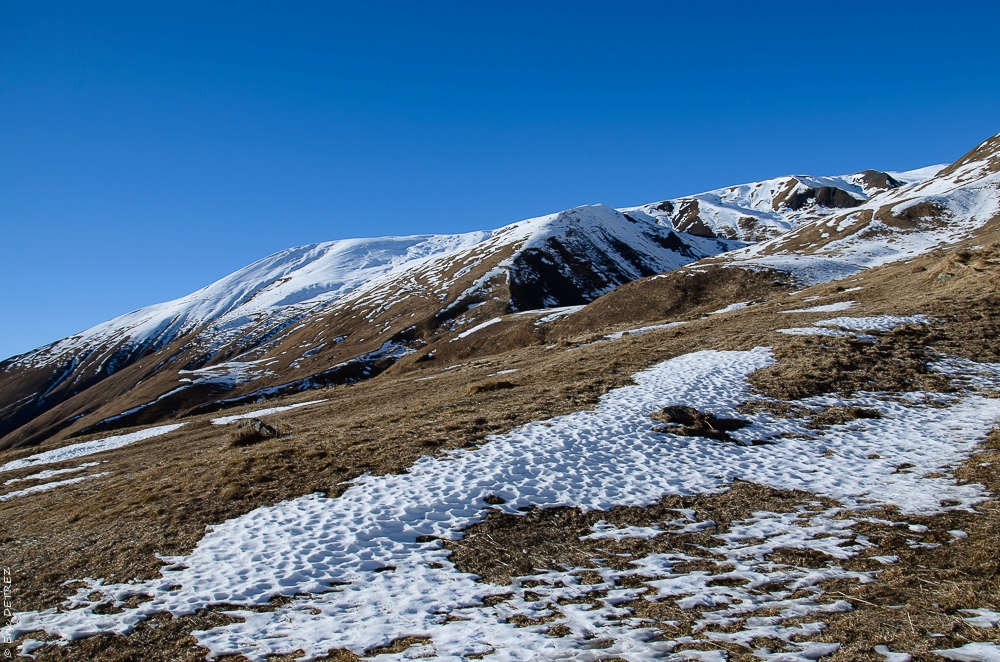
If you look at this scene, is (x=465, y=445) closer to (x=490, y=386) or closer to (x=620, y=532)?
(x=620, y=532)

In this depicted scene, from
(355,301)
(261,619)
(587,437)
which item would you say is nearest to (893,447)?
(587,437)

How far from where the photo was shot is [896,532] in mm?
10273

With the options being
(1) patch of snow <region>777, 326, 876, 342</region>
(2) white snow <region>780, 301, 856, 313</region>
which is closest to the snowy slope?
(2) white snow <region>780, 301, 856, 313</region>

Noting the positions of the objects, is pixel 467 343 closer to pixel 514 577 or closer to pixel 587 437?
pixel 587 437

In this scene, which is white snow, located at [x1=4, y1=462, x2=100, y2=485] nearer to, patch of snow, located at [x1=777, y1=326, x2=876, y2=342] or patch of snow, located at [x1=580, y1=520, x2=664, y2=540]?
patch of snow, located at [x1=580, y1=520, x2=664, y2=540]

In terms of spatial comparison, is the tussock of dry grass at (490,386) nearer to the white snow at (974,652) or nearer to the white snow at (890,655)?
the white snow at (890,655)

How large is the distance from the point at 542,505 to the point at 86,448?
44.3m

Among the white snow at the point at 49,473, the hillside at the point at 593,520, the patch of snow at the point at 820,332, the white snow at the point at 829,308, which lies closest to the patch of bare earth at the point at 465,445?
the hillside at the point at 593,520

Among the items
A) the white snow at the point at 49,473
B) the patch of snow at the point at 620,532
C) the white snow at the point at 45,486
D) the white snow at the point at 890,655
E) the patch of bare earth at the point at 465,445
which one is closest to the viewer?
the white snow at the point at 890,655

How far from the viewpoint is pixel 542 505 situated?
503 inches

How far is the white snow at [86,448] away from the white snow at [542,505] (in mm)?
35282

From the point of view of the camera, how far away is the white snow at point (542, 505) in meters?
7.79

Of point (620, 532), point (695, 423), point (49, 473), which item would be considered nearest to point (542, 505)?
point (620, 532)

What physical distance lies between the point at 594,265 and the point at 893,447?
175 m
